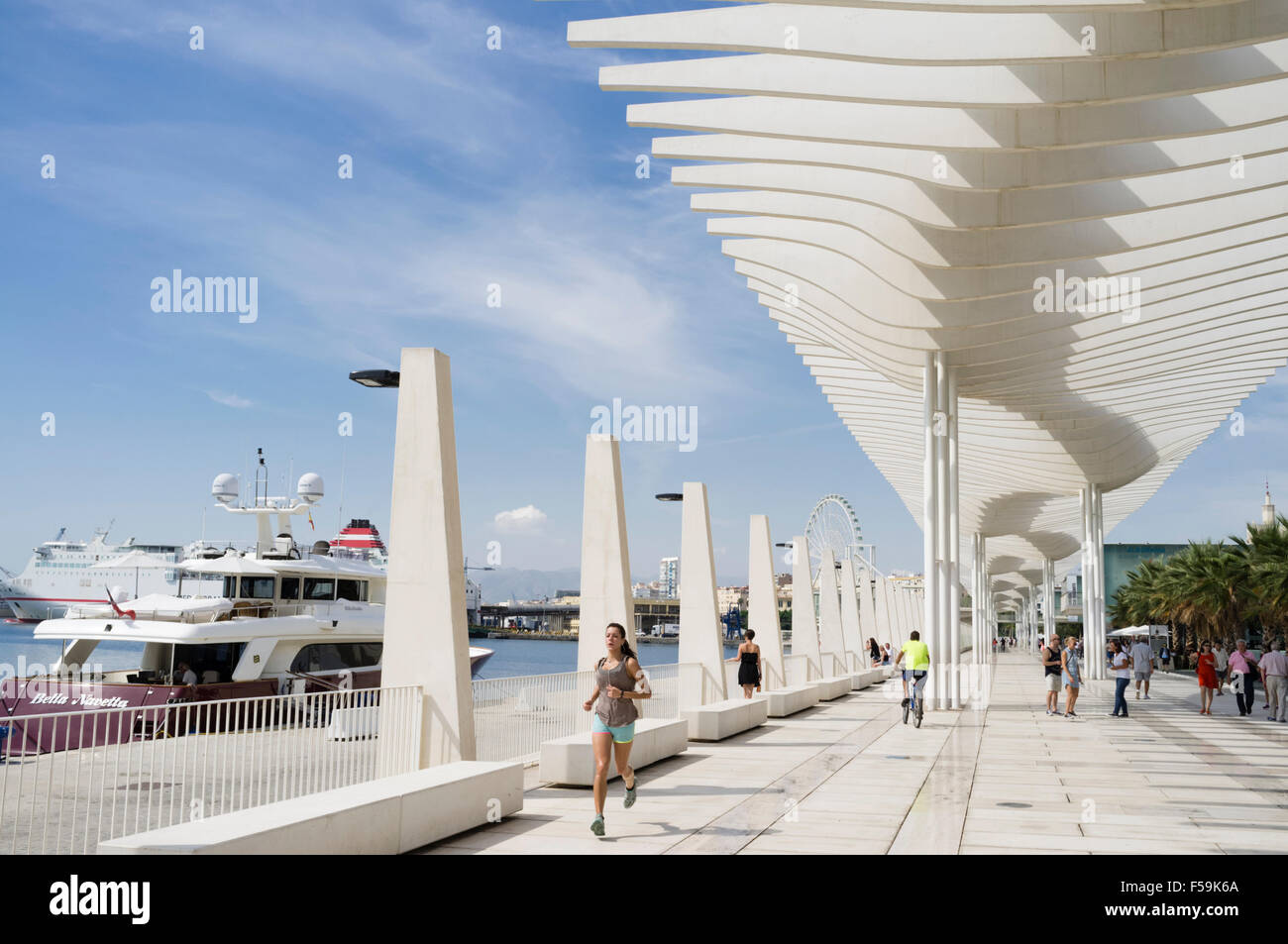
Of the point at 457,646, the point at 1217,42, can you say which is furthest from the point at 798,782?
the point at 1217,42

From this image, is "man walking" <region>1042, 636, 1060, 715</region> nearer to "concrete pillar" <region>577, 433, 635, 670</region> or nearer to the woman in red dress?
the woman in red dress

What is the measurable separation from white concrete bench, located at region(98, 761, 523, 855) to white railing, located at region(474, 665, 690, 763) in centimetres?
206

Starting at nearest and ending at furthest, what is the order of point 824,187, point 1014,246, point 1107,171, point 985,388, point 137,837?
point 137,837 < point 1107,171 < point 824,187 < point 1014,246 < point 985,388

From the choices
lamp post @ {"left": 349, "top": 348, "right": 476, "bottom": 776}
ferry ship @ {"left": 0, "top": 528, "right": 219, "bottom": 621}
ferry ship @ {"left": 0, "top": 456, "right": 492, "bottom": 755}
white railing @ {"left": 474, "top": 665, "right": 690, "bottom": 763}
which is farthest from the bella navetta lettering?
ferry ship @ {"left": 0, "top": 528, "right": 219, "bottom": 621}

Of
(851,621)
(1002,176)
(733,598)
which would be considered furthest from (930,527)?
(733,598)

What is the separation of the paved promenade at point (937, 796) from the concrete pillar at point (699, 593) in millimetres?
1351

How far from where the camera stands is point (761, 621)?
21375mm

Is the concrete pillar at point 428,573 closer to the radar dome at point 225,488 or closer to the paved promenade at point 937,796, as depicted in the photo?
the paved promenade at point 937,796

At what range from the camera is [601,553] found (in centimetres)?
1382

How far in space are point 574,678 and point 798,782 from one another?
3014 mm

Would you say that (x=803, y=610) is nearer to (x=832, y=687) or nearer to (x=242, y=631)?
(x=832, y=687)

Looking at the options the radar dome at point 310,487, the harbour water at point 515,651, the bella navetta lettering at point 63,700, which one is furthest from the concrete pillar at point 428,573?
the harbour water at point 515,651

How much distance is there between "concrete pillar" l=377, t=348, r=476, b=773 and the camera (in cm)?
930
